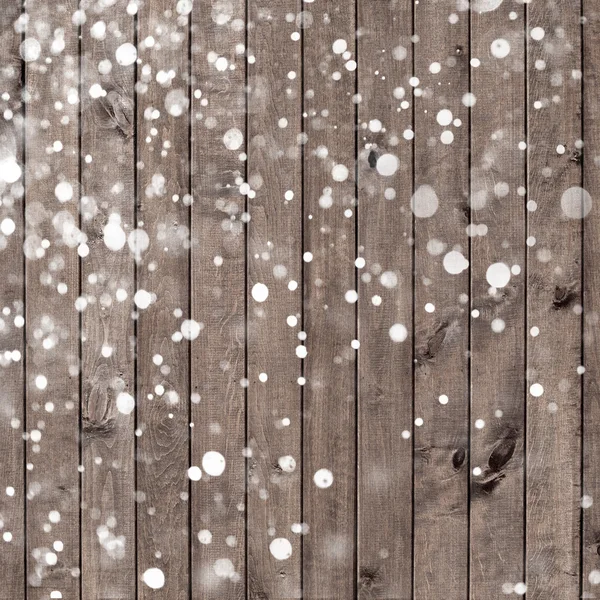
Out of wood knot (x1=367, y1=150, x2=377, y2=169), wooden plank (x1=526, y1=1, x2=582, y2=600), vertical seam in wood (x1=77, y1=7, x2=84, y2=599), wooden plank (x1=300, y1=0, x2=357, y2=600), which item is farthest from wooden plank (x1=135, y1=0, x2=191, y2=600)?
wooden plank (x1=526, y1=1, x2=582, y2=600)

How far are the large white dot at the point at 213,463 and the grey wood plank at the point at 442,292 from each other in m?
0.34

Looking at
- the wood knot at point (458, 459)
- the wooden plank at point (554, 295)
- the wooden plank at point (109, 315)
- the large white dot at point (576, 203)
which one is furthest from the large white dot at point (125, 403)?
the large white dot at point (576, 203)

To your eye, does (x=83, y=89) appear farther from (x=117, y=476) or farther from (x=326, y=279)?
(x=117, y=476)

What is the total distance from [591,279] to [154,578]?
914 mm

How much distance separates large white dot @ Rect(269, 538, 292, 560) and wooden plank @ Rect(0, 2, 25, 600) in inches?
18.0

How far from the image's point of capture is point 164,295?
106 centimetres

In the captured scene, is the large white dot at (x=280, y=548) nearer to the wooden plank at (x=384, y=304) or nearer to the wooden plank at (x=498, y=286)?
the wooden plank at (x=384, y=304)

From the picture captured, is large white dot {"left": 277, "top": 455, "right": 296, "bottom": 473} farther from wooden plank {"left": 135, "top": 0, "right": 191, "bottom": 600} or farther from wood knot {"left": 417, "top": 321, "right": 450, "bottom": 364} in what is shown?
wood knot {"left": 417, "top": 321, "right": 450, "bottom": 364}

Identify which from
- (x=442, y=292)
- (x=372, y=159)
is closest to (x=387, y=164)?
(x=372, y=159)

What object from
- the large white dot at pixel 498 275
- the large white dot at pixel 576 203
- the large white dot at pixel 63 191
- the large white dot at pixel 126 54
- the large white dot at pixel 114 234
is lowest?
the large white dot at pixel 498 275

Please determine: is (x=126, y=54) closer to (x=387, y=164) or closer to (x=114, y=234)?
(x=114, y=234)

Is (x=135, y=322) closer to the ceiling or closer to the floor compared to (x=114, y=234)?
closer to the floor

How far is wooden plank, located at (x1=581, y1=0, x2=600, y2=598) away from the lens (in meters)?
1.00

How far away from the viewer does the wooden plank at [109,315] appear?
3.51 ft
